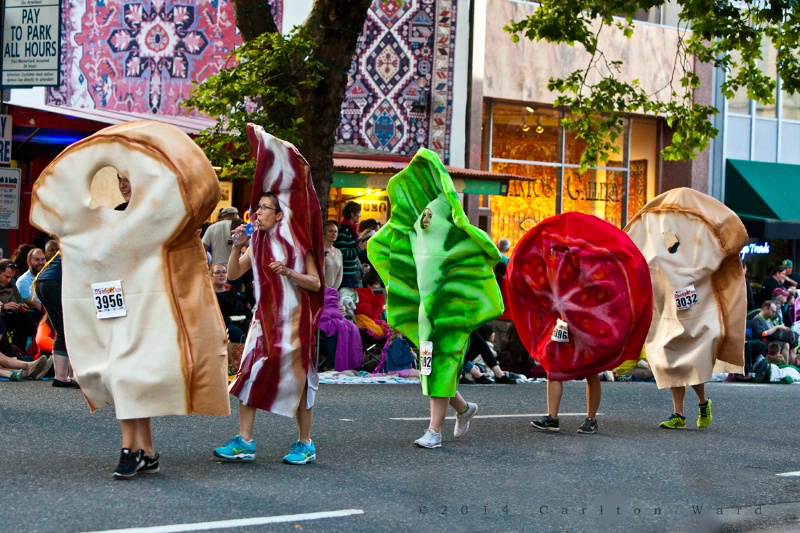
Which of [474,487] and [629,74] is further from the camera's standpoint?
[629,74]

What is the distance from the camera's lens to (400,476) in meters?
7.44

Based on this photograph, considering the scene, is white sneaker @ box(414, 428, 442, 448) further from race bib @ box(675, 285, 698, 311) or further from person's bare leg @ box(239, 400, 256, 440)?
race bib @ box(675, 285, 698, 311)

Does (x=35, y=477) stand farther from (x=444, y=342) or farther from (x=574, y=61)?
(x=574, y=61)

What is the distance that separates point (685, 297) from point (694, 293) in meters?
0.07

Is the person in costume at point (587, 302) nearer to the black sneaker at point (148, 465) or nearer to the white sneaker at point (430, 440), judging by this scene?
the white sneaker at point (430, 440)

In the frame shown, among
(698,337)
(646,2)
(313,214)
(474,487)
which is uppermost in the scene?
(646,2)

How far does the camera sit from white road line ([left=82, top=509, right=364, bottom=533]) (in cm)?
570

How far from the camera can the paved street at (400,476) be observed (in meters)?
6.24

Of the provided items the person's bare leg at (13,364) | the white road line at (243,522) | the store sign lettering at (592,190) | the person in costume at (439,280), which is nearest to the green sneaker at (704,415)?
the person in costume at (439,280)

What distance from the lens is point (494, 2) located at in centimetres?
2327

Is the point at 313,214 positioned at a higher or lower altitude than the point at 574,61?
lower

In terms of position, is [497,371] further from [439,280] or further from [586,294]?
[439,280]

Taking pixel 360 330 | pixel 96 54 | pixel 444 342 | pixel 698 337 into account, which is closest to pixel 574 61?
pixel 96 54

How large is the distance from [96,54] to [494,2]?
726 cm
